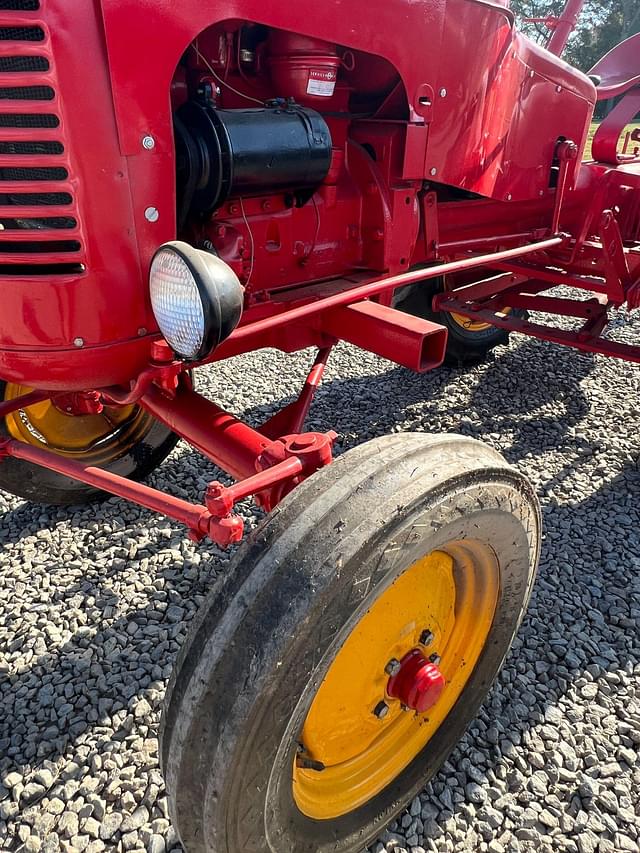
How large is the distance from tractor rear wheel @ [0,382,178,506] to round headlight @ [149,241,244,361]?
122 centimetres

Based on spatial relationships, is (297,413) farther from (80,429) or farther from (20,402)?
(80,429)

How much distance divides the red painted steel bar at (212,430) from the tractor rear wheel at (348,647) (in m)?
0.35

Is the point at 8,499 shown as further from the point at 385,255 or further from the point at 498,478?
the point at 498,478

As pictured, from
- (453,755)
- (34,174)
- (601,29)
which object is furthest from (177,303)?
(601,29)

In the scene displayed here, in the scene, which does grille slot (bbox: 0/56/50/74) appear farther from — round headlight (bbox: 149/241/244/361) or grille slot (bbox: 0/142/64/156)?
round headlight (bbox: 149/241/244/361)

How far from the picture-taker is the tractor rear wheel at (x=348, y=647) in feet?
4.06

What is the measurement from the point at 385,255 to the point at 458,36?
0.67m

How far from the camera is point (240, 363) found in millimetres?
4258

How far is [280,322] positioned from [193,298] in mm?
309

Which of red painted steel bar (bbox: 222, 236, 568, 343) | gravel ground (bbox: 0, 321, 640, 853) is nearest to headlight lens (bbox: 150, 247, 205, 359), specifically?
red painted steel bar (bbox: 222, 236, 568, 343)

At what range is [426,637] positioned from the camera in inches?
66.2

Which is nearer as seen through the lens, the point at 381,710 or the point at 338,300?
the point at 381,710

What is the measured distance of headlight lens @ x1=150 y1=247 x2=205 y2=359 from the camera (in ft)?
A: 4.41

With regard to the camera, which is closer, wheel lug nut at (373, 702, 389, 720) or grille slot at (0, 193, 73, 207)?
grille slot at (0, 193, 73, 207)
